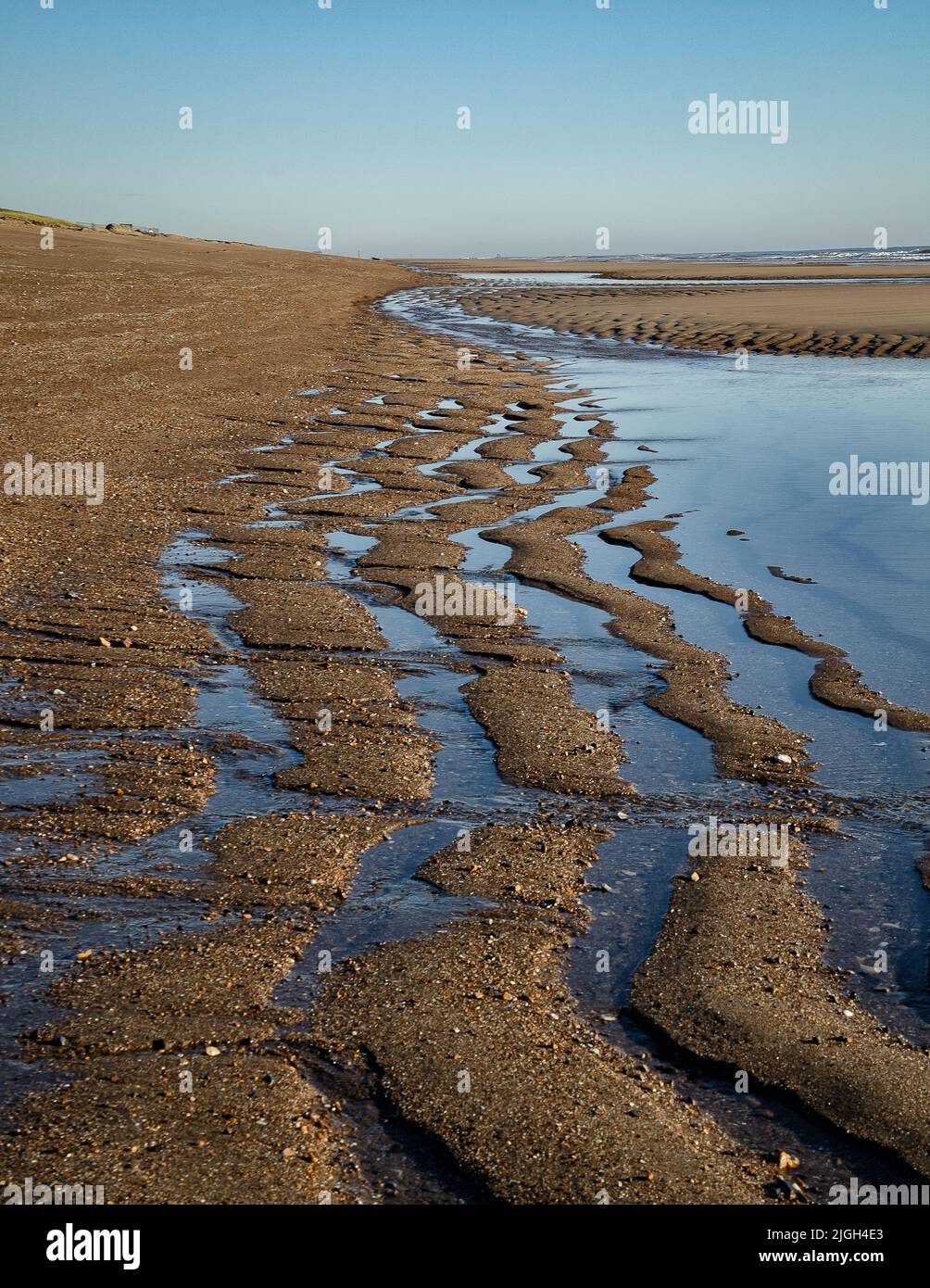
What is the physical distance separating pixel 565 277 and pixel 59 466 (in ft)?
205

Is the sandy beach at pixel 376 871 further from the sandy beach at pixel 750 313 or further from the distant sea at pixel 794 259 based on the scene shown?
the distant sea at pixel 794 259

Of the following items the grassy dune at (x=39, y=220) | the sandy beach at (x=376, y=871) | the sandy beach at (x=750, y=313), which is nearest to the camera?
the sandy beach at (x=376, y=871)

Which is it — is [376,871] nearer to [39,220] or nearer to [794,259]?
[39,220]

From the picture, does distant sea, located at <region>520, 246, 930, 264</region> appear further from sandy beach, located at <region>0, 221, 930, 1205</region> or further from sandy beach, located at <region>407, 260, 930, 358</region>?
sandy beach, located at <region>0, 221, 930, 1205</region>

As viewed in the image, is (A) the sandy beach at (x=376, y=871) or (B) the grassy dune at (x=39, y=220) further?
(B) the grassy dune at (x=39, y=220)

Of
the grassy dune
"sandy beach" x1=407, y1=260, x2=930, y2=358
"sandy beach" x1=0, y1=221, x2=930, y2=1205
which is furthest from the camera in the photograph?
the grassy dune

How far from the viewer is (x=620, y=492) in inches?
567

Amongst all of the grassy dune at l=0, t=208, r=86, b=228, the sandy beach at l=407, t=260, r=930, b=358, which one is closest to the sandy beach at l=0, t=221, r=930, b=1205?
the sandy beach at l=407, t=260, r=930, b=358

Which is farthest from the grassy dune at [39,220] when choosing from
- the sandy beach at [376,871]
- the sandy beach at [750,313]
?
the sandy beach at [376,871]

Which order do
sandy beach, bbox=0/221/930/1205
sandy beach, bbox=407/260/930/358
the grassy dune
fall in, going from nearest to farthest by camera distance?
sandy beach, bbox=0/221/930/1205
sandy beach, bbox=407/260/930/358
the grassy dune

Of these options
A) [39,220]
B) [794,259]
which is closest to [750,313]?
[39,220]

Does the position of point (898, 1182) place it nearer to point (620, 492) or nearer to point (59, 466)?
point (620, 492)

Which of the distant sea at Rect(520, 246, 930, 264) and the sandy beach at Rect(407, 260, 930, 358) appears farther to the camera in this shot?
the distant sea at Rect(520, 246, 930, 264)
